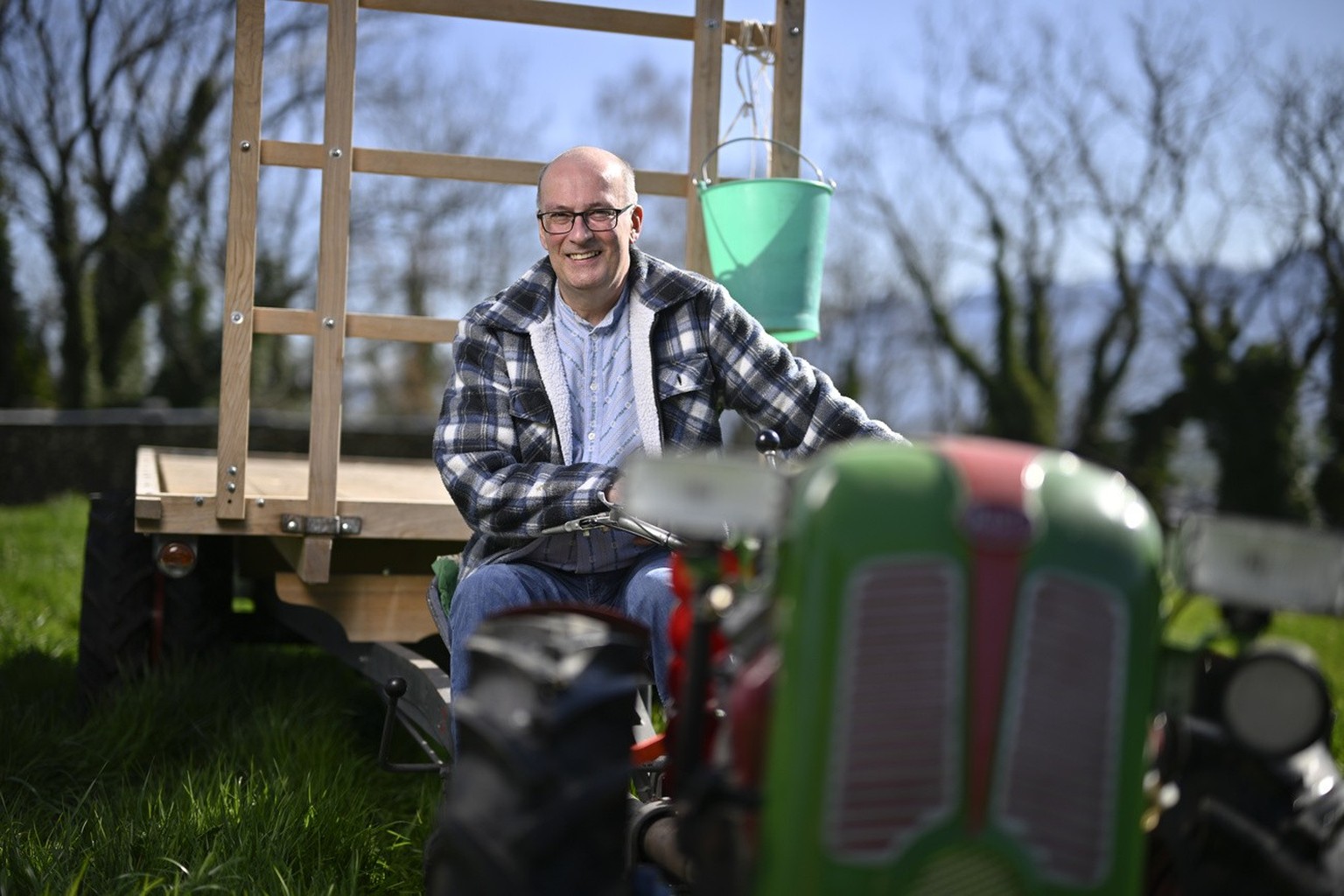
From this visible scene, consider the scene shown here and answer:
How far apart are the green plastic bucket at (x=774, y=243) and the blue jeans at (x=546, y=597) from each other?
1082 millimetres

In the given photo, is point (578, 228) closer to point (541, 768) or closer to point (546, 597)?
point (546, 597)

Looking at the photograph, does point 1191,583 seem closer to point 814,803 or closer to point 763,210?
point 814,803

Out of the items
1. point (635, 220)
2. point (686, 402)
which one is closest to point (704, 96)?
point (635, 220)

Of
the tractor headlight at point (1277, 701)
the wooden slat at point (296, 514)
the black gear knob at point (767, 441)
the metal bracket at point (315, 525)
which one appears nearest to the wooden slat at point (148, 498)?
the wooden slat at point (296, 514)

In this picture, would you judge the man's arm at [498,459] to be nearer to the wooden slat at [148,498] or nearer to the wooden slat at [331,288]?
the wooden slat at [331,288]

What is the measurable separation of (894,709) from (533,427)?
1563 millimetres

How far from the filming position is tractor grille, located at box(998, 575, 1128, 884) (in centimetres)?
143

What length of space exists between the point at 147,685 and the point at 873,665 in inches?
105

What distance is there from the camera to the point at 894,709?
1.40 meters

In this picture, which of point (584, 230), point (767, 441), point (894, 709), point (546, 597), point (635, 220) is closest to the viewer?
point (894, 709)

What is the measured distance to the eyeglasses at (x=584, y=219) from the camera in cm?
285

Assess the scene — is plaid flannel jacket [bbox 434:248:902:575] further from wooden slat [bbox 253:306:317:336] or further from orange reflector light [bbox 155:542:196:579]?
orange reflector light [bbox 155:542:196:579]

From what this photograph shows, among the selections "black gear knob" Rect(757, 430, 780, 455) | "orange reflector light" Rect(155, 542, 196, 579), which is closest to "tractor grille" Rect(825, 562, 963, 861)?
"black gear knob" Rect(757, 430, 780, 455)

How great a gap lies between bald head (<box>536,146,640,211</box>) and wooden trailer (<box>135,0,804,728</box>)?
72 centimetres
